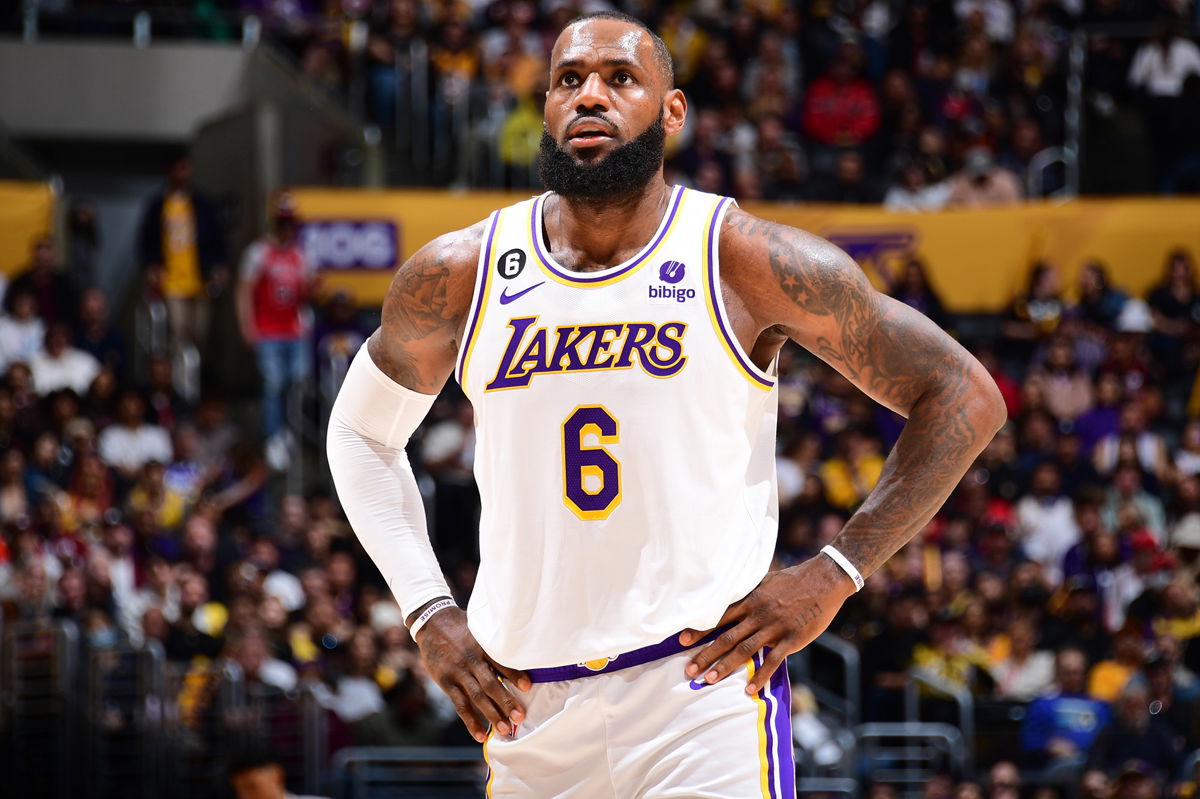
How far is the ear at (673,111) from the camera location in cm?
433

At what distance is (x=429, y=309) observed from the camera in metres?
4.38

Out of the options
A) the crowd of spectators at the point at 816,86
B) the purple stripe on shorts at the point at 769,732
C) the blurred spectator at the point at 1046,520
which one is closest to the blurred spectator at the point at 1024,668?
the blurred spectator at the point at 1046,520

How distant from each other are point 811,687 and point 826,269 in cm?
831

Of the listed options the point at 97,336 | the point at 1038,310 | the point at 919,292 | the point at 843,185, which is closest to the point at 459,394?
the point at 97,336

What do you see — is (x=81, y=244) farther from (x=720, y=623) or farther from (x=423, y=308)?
(x=720, y=623)

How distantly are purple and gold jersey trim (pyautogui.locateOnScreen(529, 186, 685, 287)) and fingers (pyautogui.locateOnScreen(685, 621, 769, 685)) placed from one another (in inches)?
33.9

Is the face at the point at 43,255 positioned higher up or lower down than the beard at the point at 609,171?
higher up

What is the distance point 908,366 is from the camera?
420 cm

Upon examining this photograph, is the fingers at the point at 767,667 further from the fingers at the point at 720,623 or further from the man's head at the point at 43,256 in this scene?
the man's head at the point at 43,256

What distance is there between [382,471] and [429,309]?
A: 0.52m

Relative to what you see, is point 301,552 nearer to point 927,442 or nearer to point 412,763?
point 412,763

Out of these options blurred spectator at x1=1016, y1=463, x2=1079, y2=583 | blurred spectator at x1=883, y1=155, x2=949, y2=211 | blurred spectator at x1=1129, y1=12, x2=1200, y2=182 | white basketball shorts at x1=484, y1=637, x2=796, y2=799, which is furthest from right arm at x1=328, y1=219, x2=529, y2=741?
blurred spectator at x1=1129, y1=12, x2=1200, y2=182

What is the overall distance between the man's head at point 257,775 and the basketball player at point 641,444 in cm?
445

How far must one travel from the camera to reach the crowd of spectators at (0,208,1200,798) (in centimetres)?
1124
